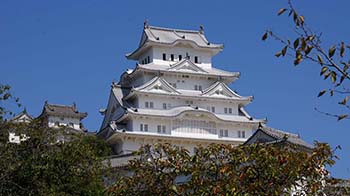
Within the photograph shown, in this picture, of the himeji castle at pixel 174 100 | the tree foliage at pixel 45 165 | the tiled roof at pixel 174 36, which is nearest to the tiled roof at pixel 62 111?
the himeji castle at pixel 174 100

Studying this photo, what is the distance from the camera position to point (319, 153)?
17.7 m

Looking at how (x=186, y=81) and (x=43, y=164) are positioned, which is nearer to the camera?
(x=43, y=164)

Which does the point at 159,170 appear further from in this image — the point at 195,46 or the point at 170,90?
the point at 195,46

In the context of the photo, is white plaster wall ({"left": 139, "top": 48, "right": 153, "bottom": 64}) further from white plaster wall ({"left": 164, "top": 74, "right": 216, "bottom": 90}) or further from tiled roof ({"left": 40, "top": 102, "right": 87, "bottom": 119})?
tiled roof ({"left": 40, "top": 102, "right": 87, "bottom": 119})

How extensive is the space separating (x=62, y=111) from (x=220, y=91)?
1848 cm

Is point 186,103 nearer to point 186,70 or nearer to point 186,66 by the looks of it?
point 186,70

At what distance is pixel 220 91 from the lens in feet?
214

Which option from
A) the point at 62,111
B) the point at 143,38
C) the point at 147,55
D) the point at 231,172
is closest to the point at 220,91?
the point at 147,55

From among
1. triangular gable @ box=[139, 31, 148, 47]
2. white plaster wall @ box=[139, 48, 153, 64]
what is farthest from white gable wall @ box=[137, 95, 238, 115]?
triangular gable @ box=[139, 31, 148, 47]

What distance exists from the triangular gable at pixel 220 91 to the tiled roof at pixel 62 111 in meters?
16.8

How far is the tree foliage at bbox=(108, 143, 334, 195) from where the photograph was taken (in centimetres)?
1650

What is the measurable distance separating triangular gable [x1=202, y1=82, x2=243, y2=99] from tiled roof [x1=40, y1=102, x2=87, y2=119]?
55.1ft

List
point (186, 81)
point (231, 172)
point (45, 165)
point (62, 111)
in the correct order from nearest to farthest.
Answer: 1. point (231, 172)
2. point (45, 165)
3. point (186, 81)
4. point (62, 111)

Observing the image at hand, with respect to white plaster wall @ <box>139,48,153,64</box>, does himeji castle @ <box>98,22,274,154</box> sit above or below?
below
